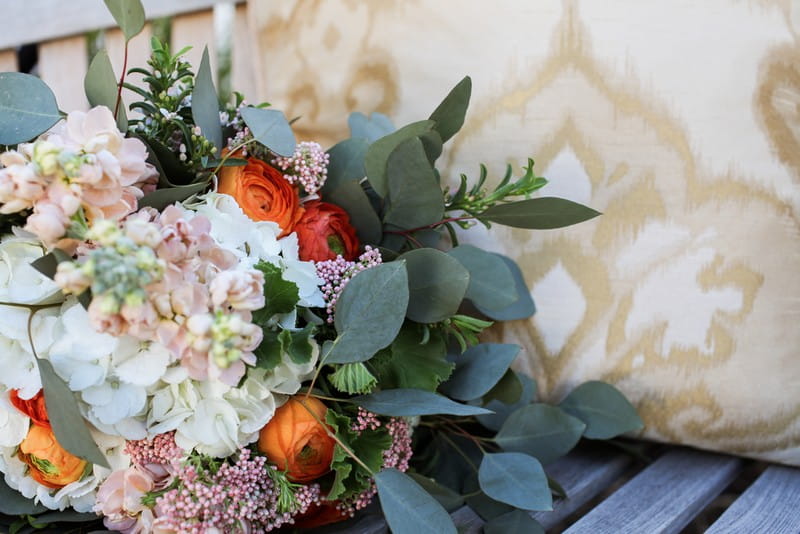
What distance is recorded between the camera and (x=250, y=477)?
1.67 ft

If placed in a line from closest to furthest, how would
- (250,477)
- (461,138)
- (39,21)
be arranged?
(250,477) < (461,138) < (39,21)

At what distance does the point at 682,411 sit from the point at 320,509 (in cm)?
36

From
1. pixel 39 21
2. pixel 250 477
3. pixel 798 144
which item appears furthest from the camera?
pixel 39 21

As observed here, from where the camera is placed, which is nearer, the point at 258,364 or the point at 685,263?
the point at 258,364

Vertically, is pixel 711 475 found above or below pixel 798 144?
below

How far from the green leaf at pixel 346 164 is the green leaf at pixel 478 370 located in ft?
0.63

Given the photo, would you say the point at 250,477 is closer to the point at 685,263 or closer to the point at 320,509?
the point at 320,509

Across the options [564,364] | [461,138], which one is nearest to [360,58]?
[461,138]

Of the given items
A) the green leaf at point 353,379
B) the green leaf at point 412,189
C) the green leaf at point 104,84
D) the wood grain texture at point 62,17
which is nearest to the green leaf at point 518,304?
the green leaf at point 412,189

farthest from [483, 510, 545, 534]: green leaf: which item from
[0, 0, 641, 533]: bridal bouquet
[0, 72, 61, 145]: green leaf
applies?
[0, 72, 61, 145]: green leaf

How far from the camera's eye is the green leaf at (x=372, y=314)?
0.51m

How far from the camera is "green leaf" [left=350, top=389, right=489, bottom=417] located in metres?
0.52

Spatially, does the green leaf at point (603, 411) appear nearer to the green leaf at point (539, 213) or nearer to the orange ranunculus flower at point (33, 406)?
the green leaf at point (539, 213)

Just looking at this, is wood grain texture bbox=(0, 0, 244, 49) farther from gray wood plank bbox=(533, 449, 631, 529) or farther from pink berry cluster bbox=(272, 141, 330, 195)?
gray wood plank bbox=(533, 449, 631, 529)
